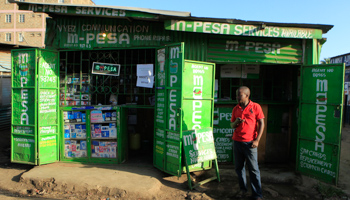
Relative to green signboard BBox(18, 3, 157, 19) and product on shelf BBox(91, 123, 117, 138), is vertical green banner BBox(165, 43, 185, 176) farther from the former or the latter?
product on shelf BBox(91, 123, 117, 138)

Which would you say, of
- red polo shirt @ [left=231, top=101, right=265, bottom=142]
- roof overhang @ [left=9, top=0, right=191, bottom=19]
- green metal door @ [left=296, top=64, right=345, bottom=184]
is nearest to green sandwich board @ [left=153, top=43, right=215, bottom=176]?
roof overhang @ [left=9, top=0, right=191, bottom=19]

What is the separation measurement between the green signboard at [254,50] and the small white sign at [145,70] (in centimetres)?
149

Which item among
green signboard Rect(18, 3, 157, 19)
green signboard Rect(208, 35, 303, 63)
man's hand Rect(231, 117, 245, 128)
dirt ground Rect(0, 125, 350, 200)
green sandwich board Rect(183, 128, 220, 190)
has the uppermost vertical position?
green signboard Rect(18, 3, 157, 19)

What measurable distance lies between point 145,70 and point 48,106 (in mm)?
2529

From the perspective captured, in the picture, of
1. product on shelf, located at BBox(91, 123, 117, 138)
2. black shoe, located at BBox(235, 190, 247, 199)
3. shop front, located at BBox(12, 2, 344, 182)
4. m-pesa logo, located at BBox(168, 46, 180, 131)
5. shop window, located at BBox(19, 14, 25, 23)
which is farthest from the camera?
shop window, located at BBox(19, 14, 25, 23)

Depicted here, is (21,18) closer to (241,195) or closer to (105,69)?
(105,69)

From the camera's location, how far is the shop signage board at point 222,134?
6.57 metres

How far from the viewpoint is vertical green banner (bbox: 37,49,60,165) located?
19.3 feet

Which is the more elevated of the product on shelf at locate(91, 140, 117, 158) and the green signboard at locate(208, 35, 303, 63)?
the green signboard at locate(208, 35, 303, 63)

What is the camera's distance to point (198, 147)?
5.17m

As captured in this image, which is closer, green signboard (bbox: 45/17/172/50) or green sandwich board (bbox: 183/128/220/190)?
green sandwich board (bbox: 183/128/220/190)

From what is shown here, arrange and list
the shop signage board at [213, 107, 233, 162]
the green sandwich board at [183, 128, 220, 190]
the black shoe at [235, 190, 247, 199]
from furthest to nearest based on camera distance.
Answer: the shop signage board at [213, 107, 233, 162] → the green sandwich board at [183, 128, 220, 190] → the black shoe at [235, 190, 247, 199]

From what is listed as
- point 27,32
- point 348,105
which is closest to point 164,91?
point 348,105

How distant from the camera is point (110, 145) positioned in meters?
6.22
